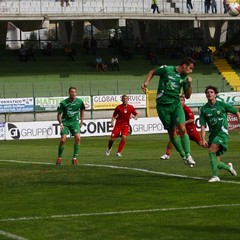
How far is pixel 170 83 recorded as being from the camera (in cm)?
1792

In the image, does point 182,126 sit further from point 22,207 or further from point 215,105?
point 22,207

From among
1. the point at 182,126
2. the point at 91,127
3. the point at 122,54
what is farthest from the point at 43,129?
the point at 182,126

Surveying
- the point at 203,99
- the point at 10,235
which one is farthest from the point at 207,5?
the point at 10,235

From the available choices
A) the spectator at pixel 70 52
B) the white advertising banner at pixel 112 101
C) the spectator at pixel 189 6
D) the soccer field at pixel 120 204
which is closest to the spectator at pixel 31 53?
the spectator at pixel 70 52

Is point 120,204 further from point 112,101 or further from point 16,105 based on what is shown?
point 112,101

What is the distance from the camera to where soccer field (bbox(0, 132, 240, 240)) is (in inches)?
431

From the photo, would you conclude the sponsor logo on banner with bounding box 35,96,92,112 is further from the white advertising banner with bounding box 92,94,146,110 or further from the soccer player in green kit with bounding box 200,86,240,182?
the soccer player in green kit with bounding box 200,86,240,182

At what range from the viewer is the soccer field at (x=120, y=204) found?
10.9m

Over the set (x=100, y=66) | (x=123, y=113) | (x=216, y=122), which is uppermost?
(x=216, y=122)

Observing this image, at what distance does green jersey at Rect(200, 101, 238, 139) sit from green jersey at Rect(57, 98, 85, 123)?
7.56 m

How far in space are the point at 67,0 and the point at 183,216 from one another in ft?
164

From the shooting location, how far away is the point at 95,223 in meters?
11.7

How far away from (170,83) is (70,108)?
602 cm

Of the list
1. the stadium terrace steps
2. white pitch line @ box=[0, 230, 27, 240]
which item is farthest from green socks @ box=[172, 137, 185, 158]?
the stadium terrace steps
